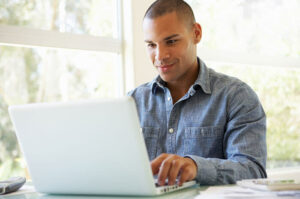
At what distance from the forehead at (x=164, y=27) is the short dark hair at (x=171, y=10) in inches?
0.8

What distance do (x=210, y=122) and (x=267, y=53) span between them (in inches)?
75.2

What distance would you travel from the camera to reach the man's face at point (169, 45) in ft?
5.67

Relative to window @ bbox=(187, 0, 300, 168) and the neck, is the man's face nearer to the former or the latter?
the neck

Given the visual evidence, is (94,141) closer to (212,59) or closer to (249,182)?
(249,182)

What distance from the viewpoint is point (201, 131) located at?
1.70m

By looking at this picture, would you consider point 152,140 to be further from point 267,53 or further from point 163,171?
point 267,53

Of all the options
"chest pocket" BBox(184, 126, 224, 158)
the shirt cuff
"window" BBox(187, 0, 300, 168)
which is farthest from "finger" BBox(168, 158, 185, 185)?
"window" BBox(187, 0, 300, 168)

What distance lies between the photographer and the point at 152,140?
1.79 m

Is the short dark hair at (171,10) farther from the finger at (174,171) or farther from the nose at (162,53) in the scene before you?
the finger at (174,171)

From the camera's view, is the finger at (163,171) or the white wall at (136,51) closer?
the finger at (163,171)

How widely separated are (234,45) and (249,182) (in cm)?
225

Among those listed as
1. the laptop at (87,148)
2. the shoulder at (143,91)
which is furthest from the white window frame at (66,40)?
the laptop at (87,148)

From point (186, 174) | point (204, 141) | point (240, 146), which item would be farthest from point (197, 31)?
point (186, 174)

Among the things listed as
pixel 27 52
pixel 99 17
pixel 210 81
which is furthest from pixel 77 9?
pixel 210 81
